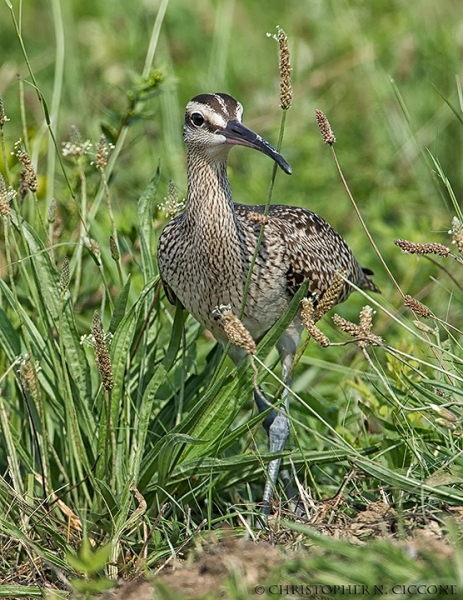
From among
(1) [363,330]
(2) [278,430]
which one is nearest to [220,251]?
(2) [278,430]

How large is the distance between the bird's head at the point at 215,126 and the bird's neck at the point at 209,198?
0.05 metres

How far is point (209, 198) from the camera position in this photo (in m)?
4.16

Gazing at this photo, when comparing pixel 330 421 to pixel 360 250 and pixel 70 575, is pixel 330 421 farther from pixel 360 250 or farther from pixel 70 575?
pixel 360 250

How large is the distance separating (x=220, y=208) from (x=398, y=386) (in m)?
1.03

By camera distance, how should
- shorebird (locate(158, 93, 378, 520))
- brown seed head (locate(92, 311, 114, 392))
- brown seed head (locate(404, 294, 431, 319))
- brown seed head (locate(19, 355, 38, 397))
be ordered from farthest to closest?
shorebird (locate(158, 93, 378, 520))
brown seed head (locate(19, 355, 38, 397))
brown seed head (locate(404, 294, 431, 319))
brown seed head (locate(92, 311, 114, 392))

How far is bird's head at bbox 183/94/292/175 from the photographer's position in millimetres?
3992

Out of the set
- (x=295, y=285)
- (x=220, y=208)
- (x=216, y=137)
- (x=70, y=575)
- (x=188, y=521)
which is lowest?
(x=70, y=575)

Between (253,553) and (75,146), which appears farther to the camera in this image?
(75,146)

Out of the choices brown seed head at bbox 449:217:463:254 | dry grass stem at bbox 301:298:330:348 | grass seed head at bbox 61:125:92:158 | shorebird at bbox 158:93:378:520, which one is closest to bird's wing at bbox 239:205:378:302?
shorebird at bbox 158:93:378:520

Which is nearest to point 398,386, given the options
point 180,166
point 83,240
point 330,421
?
point 330,421

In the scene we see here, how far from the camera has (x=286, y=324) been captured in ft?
11.7

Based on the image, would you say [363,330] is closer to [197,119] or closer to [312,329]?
[312,329]

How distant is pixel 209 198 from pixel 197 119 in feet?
1.08

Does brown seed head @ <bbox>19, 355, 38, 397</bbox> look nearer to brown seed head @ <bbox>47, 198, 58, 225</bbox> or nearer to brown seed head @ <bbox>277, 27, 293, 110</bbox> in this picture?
brown seed head @ <bbox>47, 198, 58, 225</bbox>
